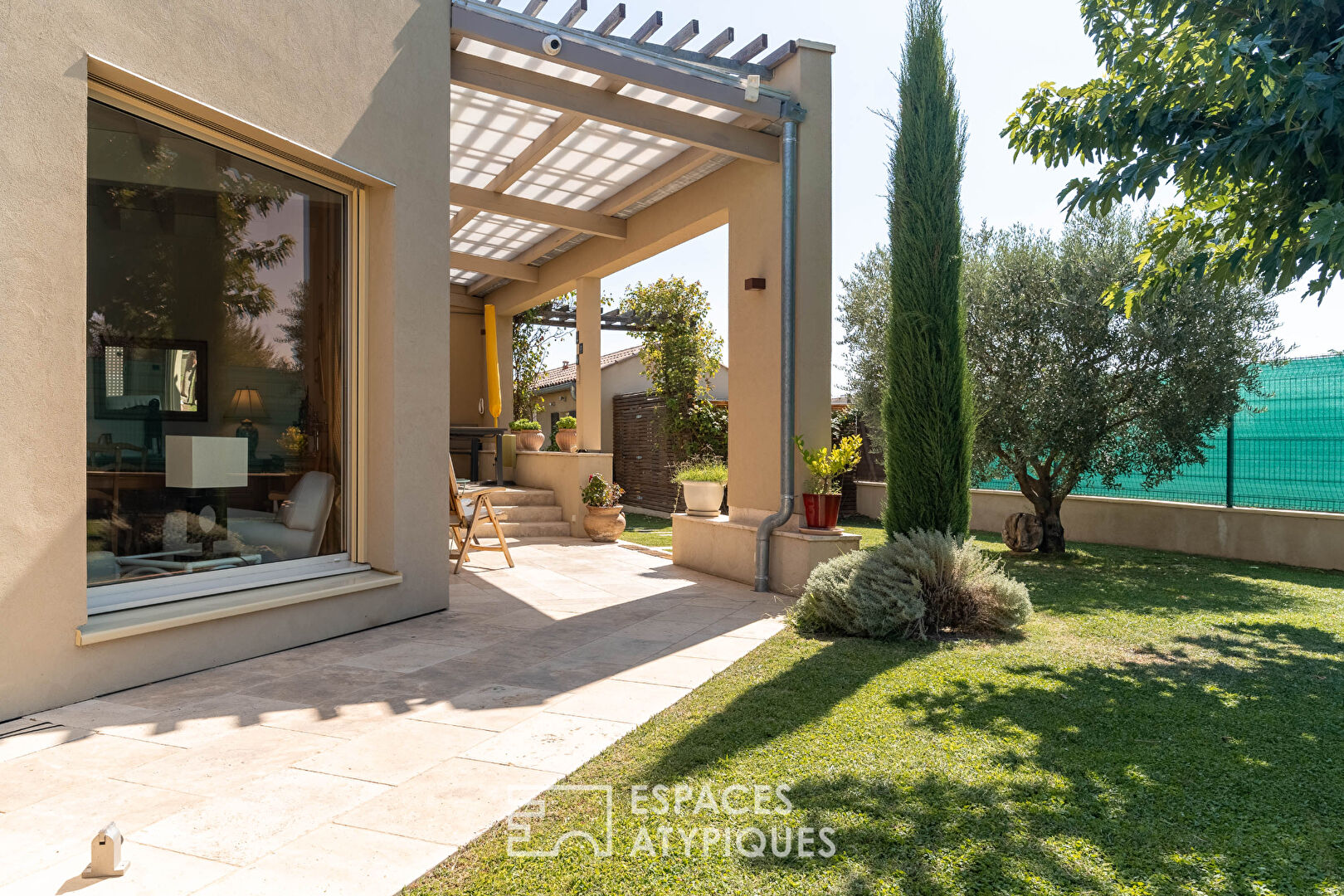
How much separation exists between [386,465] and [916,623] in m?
3.56

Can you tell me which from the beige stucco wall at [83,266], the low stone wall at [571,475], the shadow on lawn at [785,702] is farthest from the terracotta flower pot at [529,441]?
the shadow on lawn at [785,702]

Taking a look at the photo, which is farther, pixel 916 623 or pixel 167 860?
pixel 916 623

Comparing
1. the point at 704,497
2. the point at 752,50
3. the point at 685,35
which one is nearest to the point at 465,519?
the point at 704,497

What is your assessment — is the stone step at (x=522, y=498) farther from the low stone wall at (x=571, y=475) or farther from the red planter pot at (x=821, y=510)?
the red planter pot at (x=821, y=510)

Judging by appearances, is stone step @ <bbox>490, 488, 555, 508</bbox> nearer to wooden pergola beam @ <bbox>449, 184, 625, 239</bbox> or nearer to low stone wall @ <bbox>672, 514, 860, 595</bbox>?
low stone wall @ <bbox>672, 514, 860, 595</bbox>

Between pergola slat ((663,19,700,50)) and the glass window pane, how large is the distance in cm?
288

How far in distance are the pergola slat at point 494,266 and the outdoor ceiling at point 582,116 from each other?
1.74 m

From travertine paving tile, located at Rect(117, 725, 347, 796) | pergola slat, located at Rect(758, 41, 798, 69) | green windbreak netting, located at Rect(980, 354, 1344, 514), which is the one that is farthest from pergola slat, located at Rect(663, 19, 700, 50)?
green windbreak netting, located at Rect(980, 354, 1344, 514)

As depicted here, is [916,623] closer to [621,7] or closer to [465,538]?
[465,538]

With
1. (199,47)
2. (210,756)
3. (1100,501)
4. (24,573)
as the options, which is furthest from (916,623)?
(1100,501)

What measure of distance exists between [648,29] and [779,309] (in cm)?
246

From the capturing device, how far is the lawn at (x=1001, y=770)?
2117 millimetres

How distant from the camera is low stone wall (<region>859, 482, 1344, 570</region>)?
8250mm

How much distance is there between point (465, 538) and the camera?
24.0 ft
